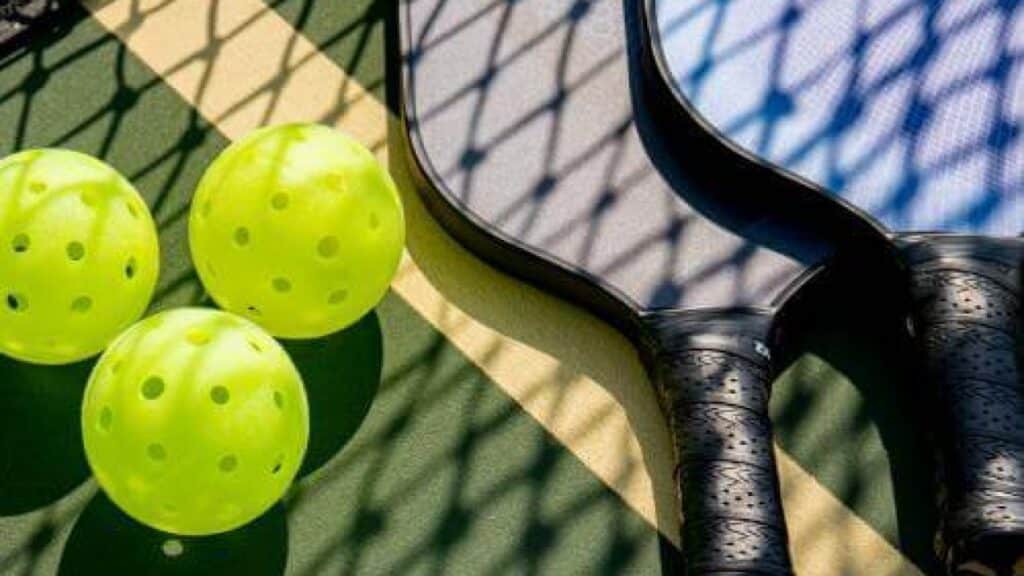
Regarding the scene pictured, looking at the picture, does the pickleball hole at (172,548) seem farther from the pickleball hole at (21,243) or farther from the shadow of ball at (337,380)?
the pickleball hole at (21,243)

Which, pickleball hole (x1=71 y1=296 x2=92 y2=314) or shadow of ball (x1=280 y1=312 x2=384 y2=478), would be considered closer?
pickleball hole (x1=71 y1=296 x2=92 y2=314)

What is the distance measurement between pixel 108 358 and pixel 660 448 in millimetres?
1180

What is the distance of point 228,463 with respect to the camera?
9.11 ft

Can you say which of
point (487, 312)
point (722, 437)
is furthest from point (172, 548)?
point (722, 437)

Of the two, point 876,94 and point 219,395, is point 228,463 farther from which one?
point 876,94

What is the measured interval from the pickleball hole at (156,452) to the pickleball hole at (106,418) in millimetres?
90

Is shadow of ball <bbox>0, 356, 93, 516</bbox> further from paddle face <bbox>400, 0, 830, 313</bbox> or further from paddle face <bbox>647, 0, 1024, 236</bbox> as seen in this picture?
paddle face <bbox>647, 0, 1024, 236</bbox>

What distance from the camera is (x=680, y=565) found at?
126 inches

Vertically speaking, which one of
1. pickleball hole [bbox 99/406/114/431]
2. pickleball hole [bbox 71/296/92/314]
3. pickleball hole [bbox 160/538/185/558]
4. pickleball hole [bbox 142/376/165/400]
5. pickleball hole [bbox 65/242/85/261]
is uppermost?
pickleball hole [bbox 142/376/165/400]

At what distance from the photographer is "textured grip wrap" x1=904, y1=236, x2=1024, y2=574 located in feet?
9.87

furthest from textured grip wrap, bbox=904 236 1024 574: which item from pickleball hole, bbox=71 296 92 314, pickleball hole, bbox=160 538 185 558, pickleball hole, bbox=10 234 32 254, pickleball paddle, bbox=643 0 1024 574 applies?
pickleball hole, bbox=10 234 32 254

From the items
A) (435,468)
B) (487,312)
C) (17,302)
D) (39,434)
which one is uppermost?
(487,312)

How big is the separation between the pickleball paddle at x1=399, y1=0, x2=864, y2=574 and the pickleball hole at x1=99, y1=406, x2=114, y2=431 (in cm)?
99

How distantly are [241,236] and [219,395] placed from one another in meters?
0.38
